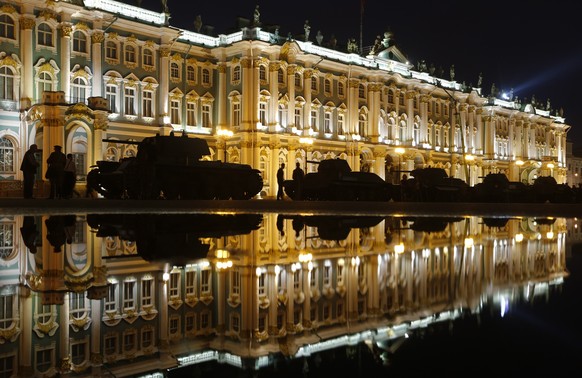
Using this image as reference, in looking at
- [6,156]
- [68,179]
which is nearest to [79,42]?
[6,156]

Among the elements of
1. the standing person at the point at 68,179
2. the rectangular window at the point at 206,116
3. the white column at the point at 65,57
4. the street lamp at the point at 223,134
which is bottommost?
the standing person at the point at 68,179

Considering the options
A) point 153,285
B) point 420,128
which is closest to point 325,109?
point 420,128

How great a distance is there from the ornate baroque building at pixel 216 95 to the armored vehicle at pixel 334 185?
1458cm

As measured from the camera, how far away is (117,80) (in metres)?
42.4

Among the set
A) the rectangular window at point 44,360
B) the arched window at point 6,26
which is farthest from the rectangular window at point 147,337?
the arched window at point 6,26

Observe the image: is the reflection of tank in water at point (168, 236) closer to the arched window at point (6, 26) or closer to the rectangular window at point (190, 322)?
the rectangular window at point (190, 322)

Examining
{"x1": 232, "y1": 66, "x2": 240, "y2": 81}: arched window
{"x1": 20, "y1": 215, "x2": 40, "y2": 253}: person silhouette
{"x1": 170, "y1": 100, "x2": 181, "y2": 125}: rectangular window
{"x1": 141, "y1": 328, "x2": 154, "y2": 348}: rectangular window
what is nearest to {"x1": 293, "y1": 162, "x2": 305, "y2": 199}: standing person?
{"x1": 20, "y1": 215, "x2": 40, "y2": 253}: person silhouette

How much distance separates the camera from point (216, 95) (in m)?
50.4

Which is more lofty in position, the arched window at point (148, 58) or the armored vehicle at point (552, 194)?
the arched window at point (148, 58)

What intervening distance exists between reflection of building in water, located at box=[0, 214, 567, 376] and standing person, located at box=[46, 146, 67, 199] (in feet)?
44.5

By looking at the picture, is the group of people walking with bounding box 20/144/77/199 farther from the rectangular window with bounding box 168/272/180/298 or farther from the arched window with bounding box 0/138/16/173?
the rectangular window with bounding box 168/272/180/298

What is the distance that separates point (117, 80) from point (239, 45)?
423 inches

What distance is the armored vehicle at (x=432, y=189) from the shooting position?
33.2m

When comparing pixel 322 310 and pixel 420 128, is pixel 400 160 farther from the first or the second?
pixel 322 310
